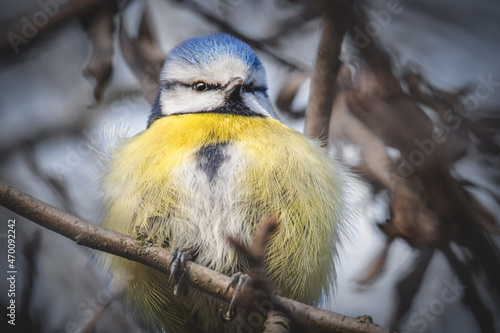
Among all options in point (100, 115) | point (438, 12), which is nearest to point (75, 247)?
point (100, 115)

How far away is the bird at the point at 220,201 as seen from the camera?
Answer: 1.73 metres

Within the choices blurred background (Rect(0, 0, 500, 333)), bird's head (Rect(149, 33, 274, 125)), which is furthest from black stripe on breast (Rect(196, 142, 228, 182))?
blurred background (Rect(0, 0, 500, 333))

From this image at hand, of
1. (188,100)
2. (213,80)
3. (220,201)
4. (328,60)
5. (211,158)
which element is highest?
(328,60)

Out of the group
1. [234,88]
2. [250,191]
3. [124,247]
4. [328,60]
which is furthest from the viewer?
[234,88]

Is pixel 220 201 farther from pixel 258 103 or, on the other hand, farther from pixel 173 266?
pixel 258 103

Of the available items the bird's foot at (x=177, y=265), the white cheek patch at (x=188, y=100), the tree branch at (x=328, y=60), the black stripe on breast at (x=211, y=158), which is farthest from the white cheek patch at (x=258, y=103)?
the bird's foot at (x=177, y=265)

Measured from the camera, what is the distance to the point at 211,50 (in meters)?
2.19

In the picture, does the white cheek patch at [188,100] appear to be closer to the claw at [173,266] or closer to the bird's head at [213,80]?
the bird's head at [213,80]

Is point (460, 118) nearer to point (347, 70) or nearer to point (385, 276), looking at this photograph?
point (347, 70)

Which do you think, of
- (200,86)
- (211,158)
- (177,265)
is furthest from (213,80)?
(177,265)

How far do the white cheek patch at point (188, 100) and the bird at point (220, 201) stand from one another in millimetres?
11

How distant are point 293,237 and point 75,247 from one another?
3.89 feet

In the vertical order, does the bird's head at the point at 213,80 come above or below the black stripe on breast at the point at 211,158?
above

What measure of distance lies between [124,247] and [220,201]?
17.0 inches
